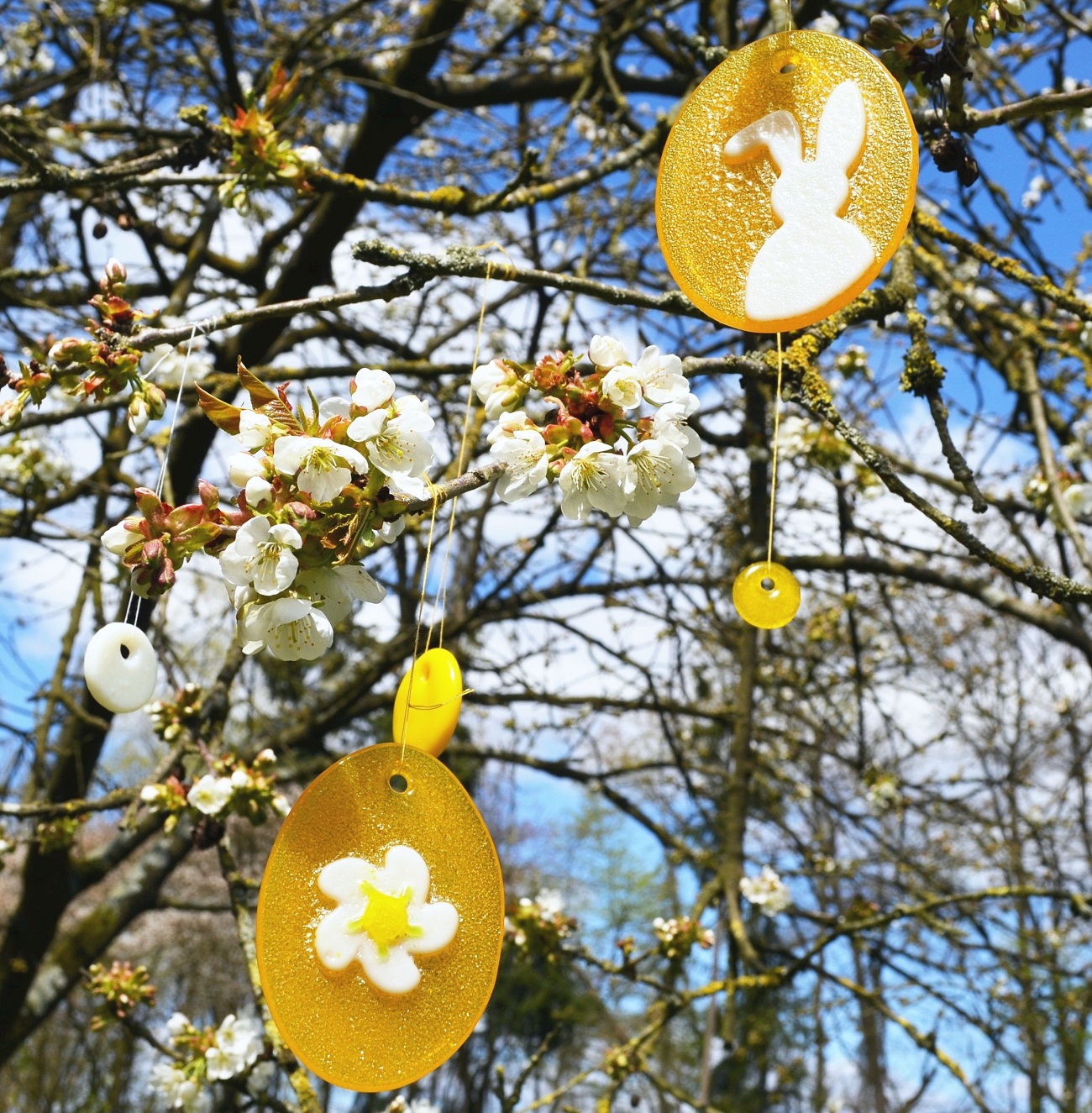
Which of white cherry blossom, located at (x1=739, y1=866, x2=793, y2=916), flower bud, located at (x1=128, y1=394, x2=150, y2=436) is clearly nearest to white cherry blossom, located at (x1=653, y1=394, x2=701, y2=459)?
flower bud, located at (x1=128, y1=394, x2=150, y2=436)

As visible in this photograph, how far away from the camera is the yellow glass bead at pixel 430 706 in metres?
1.01

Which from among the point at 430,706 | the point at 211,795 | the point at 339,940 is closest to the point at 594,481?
the point at 430,706

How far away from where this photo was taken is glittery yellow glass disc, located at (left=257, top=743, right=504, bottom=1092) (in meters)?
0.96

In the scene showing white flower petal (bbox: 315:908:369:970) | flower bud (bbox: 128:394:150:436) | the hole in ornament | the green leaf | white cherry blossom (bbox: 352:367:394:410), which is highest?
the hole in ornament

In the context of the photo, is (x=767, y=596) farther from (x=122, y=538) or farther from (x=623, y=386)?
(x=122, y=538)

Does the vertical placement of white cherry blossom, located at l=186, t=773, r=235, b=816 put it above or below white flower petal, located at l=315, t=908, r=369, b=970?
above

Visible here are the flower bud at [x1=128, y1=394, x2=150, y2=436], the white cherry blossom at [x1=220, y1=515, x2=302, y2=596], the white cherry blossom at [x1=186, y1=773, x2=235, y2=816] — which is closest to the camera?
the white cherry blossom at [x1=220, y1=515, x2=302, y2=596]

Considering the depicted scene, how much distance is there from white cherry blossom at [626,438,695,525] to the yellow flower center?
0.47 m

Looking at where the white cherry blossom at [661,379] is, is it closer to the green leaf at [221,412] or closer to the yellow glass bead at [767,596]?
the yellow glass bead at [767,596]

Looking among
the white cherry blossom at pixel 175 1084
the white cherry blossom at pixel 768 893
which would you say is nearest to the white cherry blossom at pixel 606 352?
the white cherry blossom at pixel 175 1084

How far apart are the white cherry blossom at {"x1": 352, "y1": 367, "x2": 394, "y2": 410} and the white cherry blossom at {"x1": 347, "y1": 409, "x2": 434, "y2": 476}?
0.01 m

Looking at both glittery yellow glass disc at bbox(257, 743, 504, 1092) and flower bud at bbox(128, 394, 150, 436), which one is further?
flower bud at bbox(128, 394, 150, 436)

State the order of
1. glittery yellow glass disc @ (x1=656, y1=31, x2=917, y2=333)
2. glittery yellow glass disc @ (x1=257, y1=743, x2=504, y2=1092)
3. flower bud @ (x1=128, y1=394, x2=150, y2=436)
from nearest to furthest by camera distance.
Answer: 1. glittery yellow glass disc @ (x1=257, y1=743, x2=504, y2=1092)
2. glittery yellow glass disc @ (x1=656, y1=31, x2=917, y2=333)
3. flower bud @ (x1=128, y1=394, x2=150, y2=436)

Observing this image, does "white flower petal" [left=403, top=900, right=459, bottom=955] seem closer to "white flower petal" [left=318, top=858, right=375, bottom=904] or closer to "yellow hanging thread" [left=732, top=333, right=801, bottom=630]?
"white flower petal" [left=318, top=858, right=375, bottom=904]
